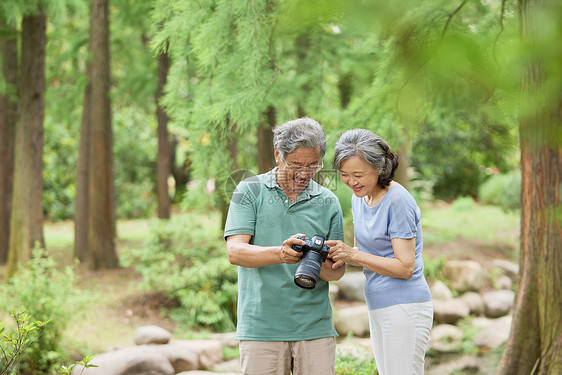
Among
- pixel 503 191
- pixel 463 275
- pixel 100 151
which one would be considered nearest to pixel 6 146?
pixel 100 151

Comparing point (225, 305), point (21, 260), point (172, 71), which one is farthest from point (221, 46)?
point (21, 260)

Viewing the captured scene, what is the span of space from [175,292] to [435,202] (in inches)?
401

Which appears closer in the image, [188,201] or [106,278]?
[188,201]

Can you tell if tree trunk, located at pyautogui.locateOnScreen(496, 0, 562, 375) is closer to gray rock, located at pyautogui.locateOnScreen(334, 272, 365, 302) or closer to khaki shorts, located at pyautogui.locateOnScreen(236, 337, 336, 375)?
khaki shorts, located at pyautogui.locateOnScreen(236, 337, 336, 375)

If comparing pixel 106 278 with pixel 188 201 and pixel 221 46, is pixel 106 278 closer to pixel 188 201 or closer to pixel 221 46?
pixel 188 201

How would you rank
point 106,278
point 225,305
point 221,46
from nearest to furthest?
point 221,46 → point 225,305 → point 106,278

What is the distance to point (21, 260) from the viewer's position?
20.8ft

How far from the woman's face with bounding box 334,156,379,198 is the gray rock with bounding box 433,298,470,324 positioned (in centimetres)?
483

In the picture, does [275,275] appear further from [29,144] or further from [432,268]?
[432,268]

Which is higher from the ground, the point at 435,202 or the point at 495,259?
the point at 435,202

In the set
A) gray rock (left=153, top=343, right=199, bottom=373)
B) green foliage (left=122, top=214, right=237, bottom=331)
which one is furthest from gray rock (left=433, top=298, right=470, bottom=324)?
gray rock (left=153, top=343, right=199, bottom=373)

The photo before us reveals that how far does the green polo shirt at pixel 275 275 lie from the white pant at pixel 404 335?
224 mm

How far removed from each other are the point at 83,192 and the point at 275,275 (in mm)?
6962

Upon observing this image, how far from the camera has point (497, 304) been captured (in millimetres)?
6953
